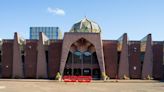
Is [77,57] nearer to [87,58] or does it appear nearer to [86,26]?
[87,58]

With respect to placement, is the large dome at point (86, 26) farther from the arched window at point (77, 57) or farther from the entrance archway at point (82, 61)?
the arched window at point (77, 57)

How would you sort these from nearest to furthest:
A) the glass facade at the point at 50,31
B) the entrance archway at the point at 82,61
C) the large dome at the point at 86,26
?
the entrance archway at the point at 82,61
the large dome at the point at 86,26
the glass facade at the point at 50,31

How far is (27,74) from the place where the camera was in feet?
245

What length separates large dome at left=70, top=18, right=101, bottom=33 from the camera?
270ft

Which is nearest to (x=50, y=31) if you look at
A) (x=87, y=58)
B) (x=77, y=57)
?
(x=77, y=57)

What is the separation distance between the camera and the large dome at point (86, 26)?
270ft

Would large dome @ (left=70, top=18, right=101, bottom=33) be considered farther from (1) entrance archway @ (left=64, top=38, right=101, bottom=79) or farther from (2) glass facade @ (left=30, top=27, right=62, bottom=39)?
(2) glass facade @ (left=30, top=27, right=62, bottom=39)

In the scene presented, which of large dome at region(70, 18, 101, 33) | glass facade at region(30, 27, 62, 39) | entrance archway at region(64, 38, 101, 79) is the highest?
glass facade at region(30, 27, 62, 39)

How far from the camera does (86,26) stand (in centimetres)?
8294

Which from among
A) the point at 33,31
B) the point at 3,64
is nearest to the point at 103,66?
the point at 3,64

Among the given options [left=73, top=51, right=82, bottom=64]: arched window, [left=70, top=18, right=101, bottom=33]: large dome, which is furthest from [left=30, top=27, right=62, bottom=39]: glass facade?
[left=73, top=51, right=82, bottom=64]: arched window

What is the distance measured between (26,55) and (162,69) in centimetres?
2848

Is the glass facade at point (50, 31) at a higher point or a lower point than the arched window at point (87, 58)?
higher

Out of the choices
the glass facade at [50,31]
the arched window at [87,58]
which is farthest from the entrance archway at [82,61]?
the glass facade at [50,31]
